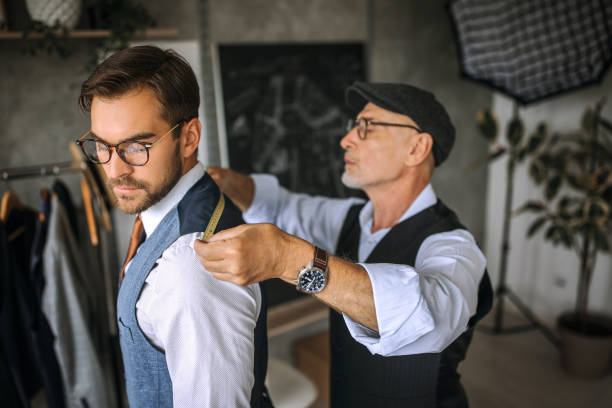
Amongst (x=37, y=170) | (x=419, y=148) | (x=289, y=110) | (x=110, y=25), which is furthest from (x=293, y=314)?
(x=110, y=25)

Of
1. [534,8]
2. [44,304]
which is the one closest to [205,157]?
[44,304]

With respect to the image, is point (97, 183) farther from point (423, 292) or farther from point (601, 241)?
point (601, 241)

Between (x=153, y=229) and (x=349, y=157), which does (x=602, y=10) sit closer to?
(x=349, y=157)

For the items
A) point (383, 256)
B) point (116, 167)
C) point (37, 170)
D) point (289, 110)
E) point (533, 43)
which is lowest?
point (383, 256)

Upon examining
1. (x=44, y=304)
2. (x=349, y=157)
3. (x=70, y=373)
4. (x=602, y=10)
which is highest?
(x=602, y=10)

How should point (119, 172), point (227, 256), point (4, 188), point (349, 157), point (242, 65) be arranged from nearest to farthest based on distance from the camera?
point (227, 256)
point (119, 172)
point (349, 157)
point (4, 188)
point (242, 65)

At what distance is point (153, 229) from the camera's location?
1.03 m

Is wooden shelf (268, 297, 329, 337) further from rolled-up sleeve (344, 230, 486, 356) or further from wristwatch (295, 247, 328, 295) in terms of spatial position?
wristwatch (295, 247, 328, 295)

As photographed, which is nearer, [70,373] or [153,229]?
[153,229]

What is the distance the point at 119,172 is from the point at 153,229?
170mm

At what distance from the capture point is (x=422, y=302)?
3.03 ft

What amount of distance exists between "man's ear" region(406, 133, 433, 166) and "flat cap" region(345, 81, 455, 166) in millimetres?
19

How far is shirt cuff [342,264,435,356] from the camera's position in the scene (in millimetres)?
909

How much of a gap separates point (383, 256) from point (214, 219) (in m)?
0.58
